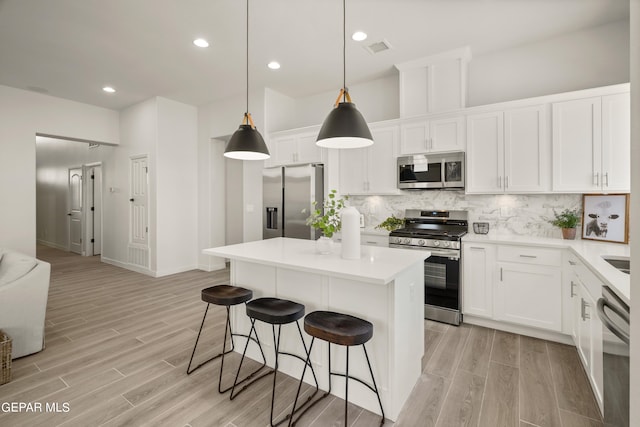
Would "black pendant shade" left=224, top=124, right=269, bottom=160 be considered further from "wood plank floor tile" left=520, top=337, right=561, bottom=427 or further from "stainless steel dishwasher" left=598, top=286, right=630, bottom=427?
"wood plank floor tile" left=520, top=337, right=561, bottom=427

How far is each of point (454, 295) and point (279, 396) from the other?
2150 mm

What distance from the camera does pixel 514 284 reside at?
10.4ft

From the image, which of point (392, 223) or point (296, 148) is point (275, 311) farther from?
point (296, 148)

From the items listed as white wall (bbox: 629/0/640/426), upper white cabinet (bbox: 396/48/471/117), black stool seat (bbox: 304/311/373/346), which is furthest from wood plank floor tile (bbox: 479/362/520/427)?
upper white cabinet (bbox: 396/48/471/117)

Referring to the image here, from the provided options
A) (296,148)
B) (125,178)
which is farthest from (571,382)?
(125,178)

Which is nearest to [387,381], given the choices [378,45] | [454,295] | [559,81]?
[454,295]

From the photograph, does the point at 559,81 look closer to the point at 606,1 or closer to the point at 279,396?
the point at 606,1

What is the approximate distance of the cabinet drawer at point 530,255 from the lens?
296 centimetres

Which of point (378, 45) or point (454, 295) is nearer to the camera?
point (454, 295)

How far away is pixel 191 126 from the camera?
6.06 metres

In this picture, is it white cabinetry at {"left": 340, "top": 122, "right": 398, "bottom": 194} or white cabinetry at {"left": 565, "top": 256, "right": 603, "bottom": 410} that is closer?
white cabinetry at {"left": 565, "top": 256, "right": 603, "bottom": 410}

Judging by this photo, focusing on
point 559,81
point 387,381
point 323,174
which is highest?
point 559,81

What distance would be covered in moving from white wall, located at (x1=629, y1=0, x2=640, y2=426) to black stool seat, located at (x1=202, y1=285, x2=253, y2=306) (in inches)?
82.6

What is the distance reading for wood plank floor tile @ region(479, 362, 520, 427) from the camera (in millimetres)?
1984
